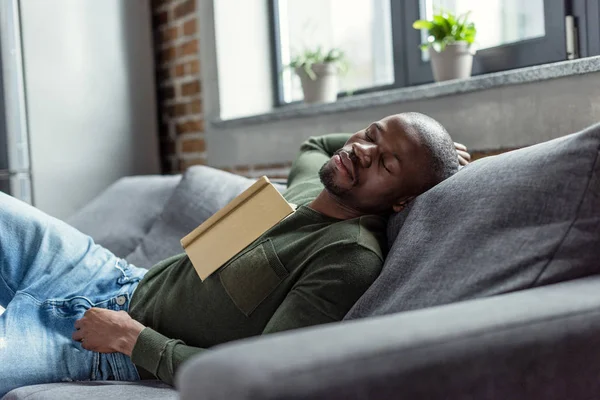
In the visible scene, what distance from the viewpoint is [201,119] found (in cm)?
344

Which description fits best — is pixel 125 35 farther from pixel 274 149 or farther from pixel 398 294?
pixel 398 294

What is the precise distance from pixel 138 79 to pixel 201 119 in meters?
0.39

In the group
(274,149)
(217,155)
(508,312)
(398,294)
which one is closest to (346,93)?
(274,149)

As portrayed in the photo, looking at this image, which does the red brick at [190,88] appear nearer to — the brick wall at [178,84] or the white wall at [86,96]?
the brick wall at [178,84]

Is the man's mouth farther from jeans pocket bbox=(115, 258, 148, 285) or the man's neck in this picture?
jeans pocket bbox=(115, 258, 148, 285)

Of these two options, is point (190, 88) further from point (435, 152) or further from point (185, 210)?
point (435, 152)

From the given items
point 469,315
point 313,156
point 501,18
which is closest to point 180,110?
point 313,156

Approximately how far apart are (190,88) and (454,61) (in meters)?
1.57

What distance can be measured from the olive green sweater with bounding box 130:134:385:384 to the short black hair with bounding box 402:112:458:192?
0.15 m

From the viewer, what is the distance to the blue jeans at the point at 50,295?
157cm

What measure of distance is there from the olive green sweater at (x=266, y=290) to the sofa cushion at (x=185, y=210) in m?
0.53

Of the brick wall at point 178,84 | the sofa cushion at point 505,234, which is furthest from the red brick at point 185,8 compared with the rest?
the sofa cushion at point 505,234

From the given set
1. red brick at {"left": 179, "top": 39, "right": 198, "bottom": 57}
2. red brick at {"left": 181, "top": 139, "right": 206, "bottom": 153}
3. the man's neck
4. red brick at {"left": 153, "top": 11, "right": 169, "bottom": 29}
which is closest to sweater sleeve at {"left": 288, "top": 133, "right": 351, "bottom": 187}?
the man's neck

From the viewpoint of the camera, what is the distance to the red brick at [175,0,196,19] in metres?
3.43
